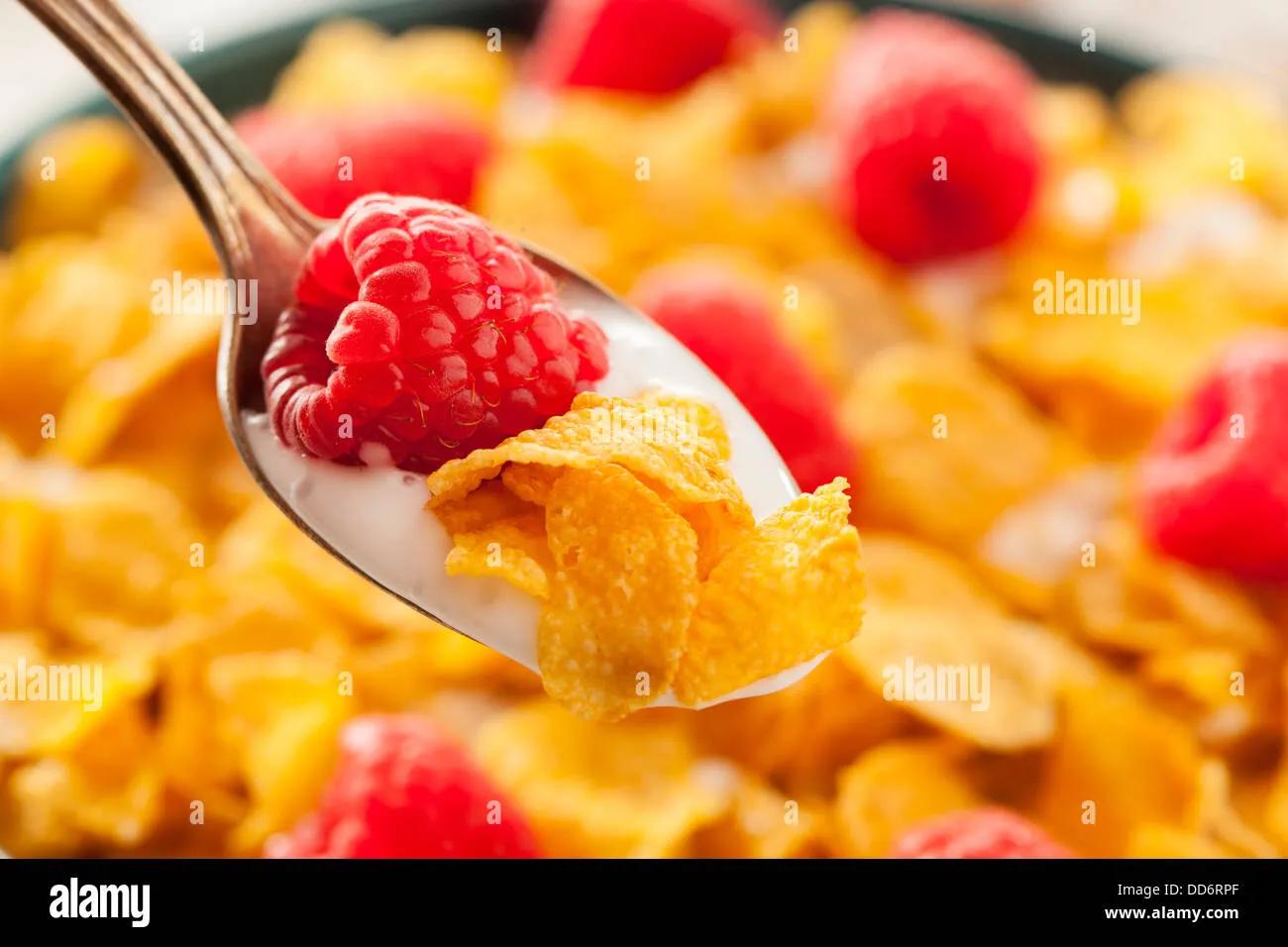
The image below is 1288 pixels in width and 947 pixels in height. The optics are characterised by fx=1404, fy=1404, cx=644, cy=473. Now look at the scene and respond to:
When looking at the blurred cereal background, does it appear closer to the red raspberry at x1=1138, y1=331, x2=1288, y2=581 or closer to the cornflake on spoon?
the red raspberry at x1=1138, y1=331, x2=1288, y2=581

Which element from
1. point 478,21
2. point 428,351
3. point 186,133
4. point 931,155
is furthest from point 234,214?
point 478,21

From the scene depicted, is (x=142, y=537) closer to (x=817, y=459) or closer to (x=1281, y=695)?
(x=817, y=459)

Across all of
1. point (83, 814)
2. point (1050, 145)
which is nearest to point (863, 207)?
point (1050, 145)

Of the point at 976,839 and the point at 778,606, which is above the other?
the point at 778,606

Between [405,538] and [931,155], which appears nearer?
[405,538]

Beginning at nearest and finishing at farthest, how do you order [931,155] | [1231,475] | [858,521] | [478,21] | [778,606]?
[778,606]
[1231,475]
[858,521]
[931,155]
[478,21]

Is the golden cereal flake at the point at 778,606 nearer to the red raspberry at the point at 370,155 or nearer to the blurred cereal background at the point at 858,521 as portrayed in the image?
the blurred cereal background at the point at 858,521

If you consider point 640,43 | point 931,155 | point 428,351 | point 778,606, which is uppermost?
point 640,43

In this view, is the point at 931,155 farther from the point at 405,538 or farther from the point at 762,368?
the point at 405,538

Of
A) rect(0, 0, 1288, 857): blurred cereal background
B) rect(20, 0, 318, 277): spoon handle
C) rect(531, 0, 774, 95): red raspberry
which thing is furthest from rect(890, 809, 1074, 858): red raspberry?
rect(531, 0, 774, 95): red raspberry
